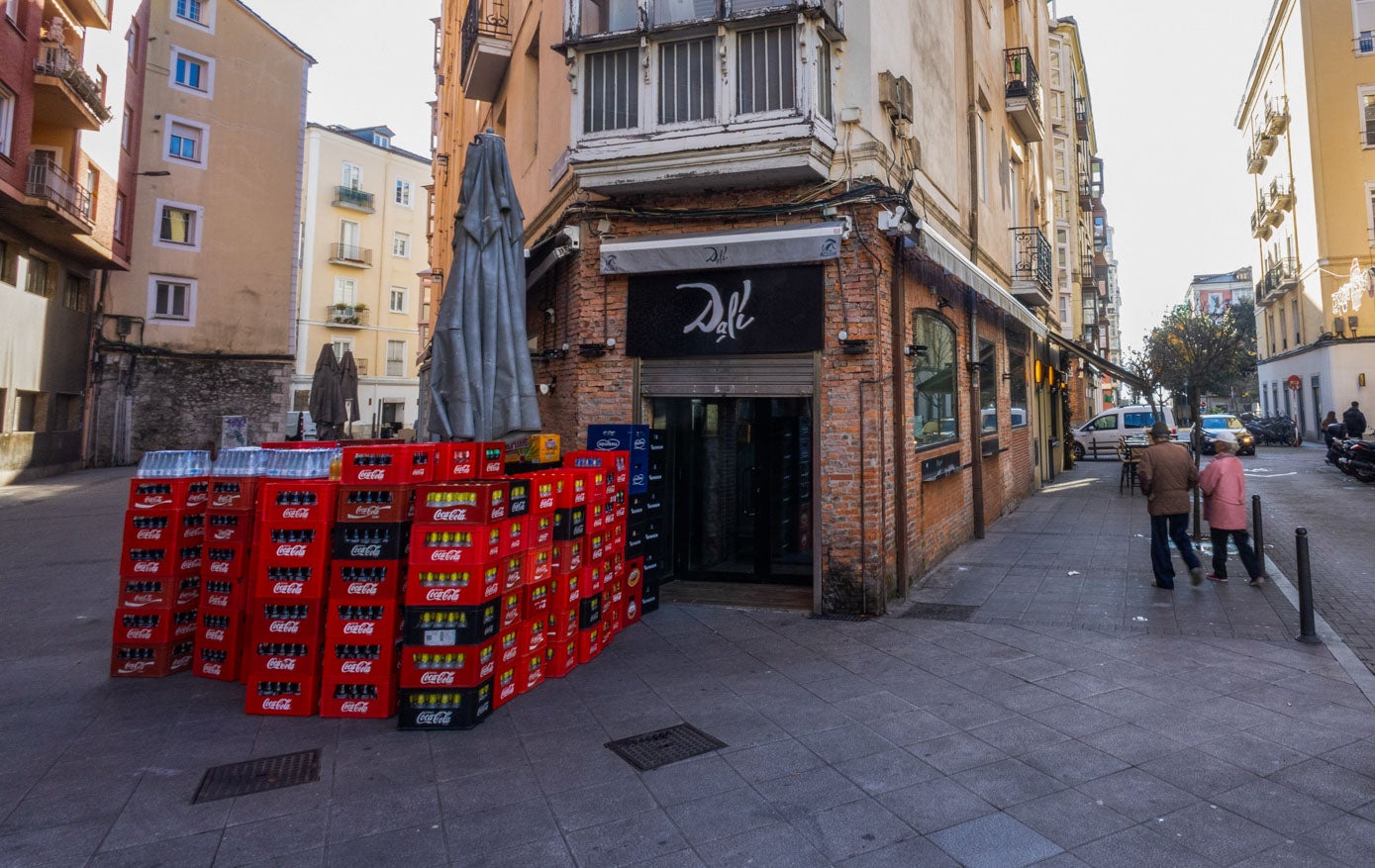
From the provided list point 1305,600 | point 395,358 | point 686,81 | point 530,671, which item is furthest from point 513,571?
point 395,358

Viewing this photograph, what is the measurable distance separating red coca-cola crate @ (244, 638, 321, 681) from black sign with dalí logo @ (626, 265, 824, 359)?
14.5ft

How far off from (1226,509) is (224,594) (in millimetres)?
9575

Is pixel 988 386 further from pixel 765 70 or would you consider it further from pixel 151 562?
pixel 151 562

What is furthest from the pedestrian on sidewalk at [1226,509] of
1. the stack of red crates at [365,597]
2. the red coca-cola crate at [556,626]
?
the stack of red crates at [365,597]

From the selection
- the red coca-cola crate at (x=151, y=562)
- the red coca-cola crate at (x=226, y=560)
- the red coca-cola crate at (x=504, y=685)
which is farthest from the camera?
the red coca-cola crate at (x=151, y=562)

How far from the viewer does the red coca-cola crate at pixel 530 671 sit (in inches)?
197

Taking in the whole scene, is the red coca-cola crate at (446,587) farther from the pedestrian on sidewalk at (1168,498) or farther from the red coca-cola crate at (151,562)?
the pedestrian on sidewalk at (1168,498)

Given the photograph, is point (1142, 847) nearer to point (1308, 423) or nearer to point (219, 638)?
point (219, 638)

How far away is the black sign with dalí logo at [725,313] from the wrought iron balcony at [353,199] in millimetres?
38248

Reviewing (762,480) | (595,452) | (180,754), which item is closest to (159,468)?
(180,754)

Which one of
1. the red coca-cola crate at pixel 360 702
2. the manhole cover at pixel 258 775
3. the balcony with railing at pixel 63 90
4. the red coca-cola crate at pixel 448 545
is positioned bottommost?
the manhole cover at pixel 258 775

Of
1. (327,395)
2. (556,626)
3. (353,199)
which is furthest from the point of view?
(353,199)

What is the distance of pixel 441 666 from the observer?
442 cm

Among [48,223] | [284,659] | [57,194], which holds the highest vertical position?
[57,194]
